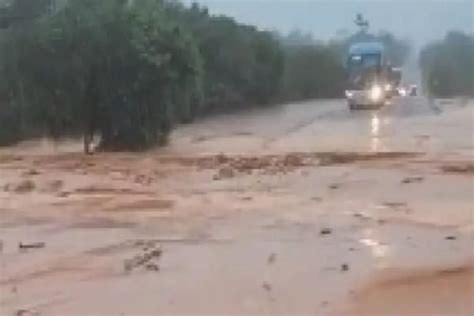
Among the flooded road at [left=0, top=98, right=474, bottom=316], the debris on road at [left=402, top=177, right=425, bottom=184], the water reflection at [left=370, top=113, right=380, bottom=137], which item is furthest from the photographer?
the water reflection at [left=370, top=113, right=380, bottom=137]

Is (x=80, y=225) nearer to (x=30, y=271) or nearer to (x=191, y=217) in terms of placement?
(x=191, y=217)

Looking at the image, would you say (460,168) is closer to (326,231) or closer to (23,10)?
(326,231)

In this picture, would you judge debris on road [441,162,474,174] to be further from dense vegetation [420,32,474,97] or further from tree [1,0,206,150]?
dense vegetation [420,32,474,97]

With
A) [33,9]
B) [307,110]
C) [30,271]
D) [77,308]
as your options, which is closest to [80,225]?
[30,271]

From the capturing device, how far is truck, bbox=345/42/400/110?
50.4m

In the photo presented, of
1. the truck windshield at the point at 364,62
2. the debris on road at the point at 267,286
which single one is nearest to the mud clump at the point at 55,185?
the debris on road at the point at 267,286

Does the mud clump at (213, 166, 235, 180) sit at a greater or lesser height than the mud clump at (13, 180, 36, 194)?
lesser

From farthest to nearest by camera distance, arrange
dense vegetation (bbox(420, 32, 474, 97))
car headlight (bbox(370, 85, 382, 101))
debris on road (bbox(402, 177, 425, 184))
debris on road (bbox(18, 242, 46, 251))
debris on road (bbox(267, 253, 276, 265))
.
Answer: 1. dense vegetation (bbox(420, 32, 474, 97))
2. car headlight (bbox(370, 85, 382, 101))
3. debris on road (bbox(402, 177, 425, 184))
4. debris on road (bbox(18, 242, 46, 251))
5. debris on road (bbox(267, 253, 276, 265))

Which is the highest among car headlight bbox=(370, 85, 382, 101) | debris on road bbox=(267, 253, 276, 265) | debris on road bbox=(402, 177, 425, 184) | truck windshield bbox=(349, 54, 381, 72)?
truck windshield bbox=(349, 54, 381, 72)

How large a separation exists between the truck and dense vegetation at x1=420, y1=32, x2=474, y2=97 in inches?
832

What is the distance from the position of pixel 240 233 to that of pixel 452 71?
6502cm

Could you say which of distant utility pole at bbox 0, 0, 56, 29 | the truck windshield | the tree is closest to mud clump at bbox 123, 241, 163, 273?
the tree

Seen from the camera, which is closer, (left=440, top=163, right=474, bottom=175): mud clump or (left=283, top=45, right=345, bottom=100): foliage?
(left=440, top=163, right=474, bottom=175): mud clump

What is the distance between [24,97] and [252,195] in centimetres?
1295
